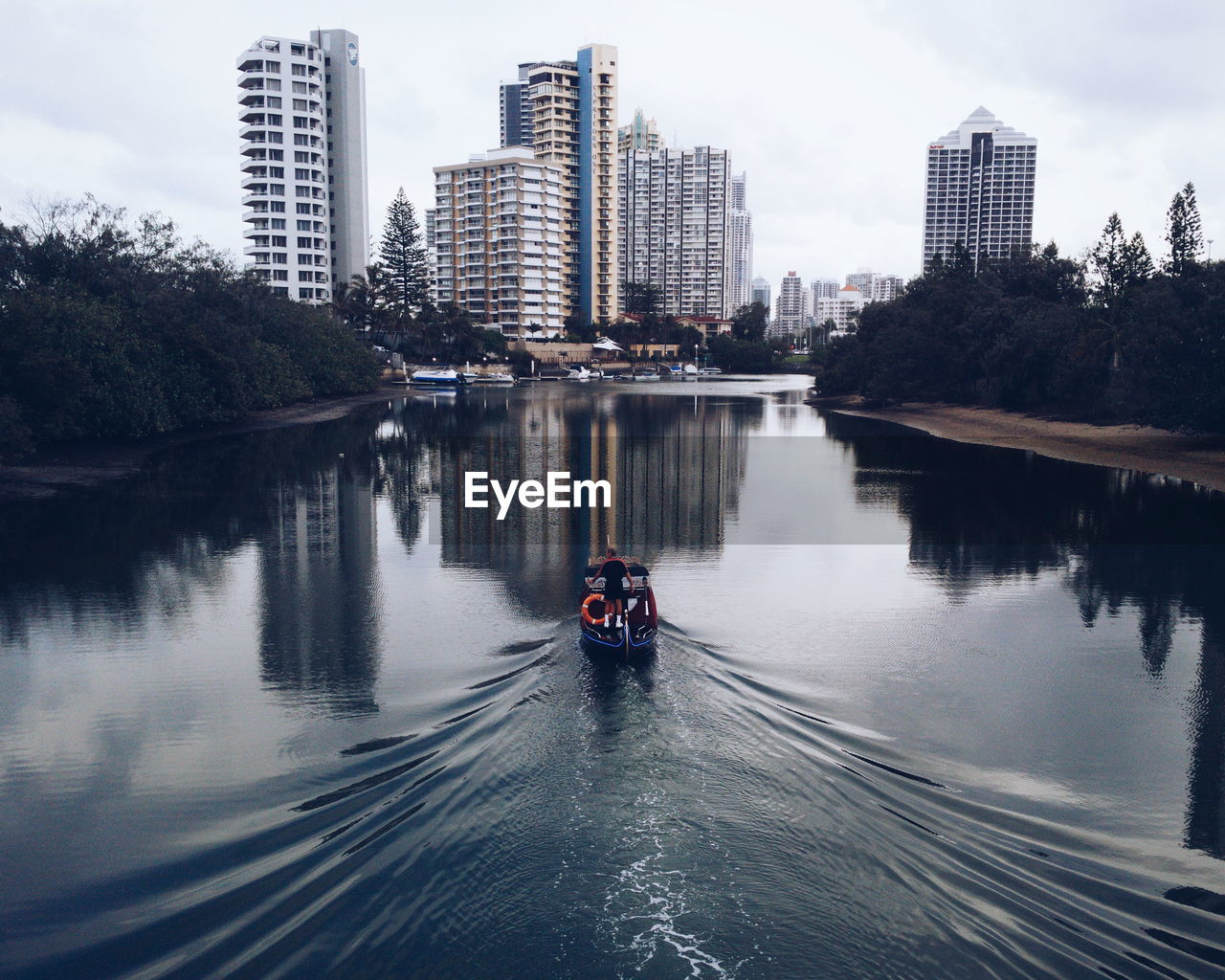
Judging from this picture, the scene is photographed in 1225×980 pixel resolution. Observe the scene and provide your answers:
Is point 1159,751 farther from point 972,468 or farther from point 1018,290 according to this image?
point 1018,290

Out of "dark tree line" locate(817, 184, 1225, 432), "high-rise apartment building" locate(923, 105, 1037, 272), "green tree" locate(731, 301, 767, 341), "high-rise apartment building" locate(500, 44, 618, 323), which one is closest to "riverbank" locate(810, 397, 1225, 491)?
"dark tree line" locate(817, 184, 1225, 432)

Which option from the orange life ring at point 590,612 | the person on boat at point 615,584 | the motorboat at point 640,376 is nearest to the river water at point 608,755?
the orange life ring at point 590,612

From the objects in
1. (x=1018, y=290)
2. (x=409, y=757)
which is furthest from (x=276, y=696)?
(x=1018, y=290)

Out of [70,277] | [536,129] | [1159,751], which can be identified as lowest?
[1159,751]

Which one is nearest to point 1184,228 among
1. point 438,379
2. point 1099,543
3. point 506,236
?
point 1099,543

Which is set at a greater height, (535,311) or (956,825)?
(535,311)

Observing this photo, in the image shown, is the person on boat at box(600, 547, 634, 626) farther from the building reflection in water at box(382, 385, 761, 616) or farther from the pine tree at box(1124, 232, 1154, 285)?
the pine tree at box(1124, 232, 1154, 285)
